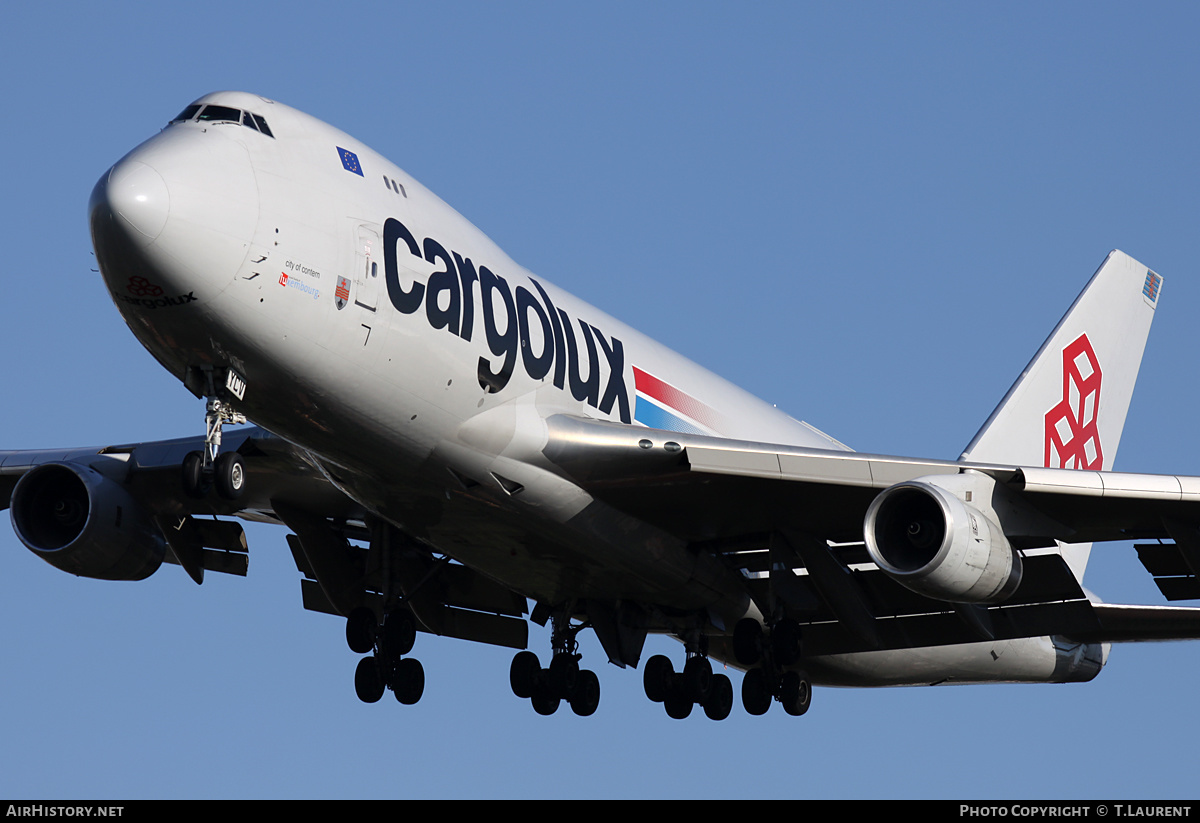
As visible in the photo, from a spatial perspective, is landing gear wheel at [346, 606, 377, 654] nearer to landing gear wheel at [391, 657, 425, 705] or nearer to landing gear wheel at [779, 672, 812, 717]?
landing gear wheel at [391, 657, 425, 705]

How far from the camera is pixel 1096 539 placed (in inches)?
861

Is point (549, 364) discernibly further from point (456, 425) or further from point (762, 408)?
point (762, 408)

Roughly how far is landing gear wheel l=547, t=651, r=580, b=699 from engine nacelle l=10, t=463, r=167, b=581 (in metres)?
7.19

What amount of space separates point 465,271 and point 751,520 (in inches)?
238

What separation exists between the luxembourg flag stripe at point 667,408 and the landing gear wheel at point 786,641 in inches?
128

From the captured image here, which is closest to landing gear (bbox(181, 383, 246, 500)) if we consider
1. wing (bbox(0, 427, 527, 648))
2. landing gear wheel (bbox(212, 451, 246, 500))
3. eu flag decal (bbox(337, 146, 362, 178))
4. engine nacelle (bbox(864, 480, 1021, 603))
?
landing gear wheel (bbox(212, 451, 246, 500))

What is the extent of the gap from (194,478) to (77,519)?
8.48 metres

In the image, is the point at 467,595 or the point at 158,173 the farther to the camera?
the point at 467,595

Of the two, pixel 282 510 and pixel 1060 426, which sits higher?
pixel 1060 426

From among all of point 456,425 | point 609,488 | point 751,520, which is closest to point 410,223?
point 456,425

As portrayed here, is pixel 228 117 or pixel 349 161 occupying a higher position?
pixel 228 117

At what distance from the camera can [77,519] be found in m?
25.3

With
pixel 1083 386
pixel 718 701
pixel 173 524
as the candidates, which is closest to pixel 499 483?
pixel 718 701

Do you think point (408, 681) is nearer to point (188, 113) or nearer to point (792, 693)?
point (792, 693)
